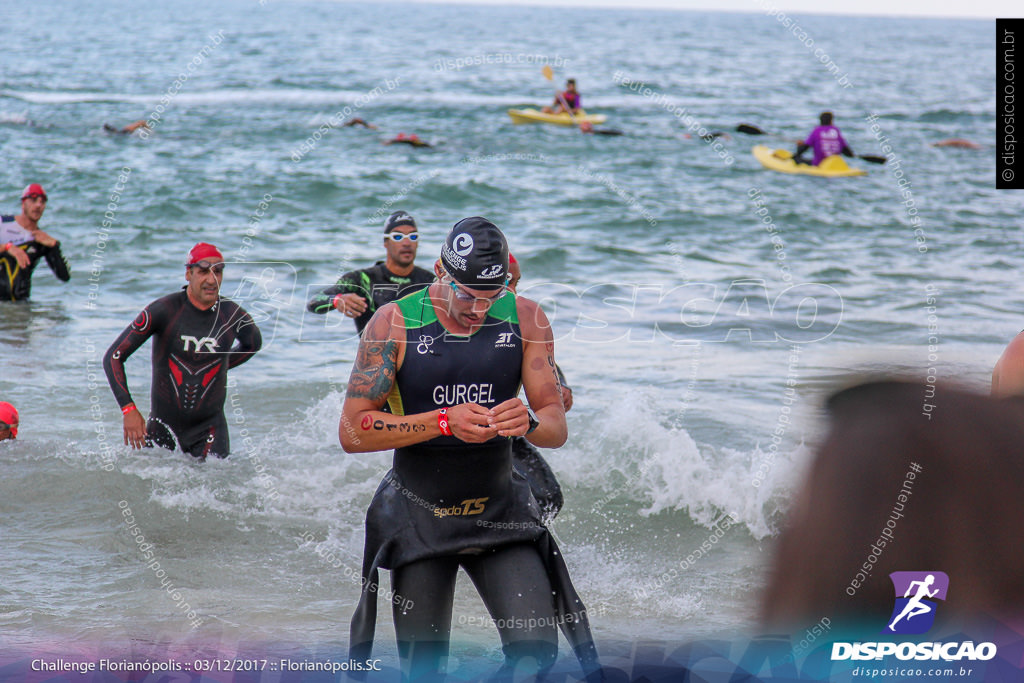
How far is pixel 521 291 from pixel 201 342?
755 centimetres

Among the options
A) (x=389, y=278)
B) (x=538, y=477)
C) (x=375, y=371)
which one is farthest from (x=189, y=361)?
(x=375, y=371)

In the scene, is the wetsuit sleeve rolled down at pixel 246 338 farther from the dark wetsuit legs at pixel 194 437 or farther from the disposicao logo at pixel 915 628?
the disposicao logo at pixel 915 628

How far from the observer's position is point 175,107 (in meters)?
36.5

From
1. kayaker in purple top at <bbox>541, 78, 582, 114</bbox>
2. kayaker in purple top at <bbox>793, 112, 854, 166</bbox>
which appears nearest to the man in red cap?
kayaker in purple top at <bbox>793, 112, 854, 166</bbox>

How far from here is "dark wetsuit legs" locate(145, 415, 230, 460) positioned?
→ 7766 mm

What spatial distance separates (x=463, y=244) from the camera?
4406mm

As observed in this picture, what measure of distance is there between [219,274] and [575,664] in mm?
4211

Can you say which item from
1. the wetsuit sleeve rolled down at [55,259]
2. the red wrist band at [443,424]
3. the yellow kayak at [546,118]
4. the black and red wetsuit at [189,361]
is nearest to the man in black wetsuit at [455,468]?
the red wrist band at [443,424]

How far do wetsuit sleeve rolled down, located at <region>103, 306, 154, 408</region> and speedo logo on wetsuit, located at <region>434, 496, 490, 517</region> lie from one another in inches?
142

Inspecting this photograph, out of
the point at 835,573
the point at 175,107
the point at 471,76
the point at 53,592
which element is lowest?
the point at 53,592

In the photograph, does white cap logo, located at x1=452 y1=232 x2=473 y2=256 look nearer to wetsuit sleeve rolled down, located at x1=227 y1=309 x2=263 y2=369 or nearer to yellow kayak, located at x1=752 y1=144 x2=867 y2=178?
wetsuit sleeve rolled down, located at x1=227 y1=309 x2=263 y2=369

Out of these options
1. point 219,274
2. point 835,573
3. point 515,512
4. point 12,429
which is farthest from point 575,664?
point 12,429

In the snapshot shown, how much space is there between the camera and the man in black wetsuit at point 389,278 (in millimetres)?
7930

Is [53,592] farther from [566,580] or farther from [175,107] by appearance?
[175,107]
